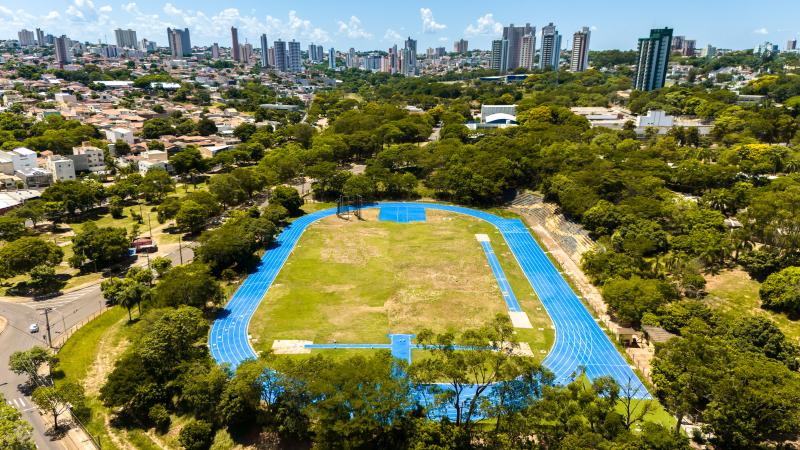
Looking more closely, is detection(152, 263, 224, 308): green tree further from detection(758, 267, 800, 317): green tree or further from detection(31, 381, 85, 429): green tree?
detection(758, 267, 800, 317): green tree

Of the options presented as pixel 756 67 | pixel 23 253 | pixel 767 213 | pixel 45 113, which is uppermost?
pixel 756 67

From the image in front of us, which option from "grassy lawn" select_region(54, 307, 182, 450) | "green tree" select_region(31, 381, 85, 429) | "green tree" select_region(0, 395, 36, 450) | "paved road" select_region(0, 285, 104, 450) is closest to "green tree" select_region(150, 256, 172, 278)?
"grassy lawn" select_region(54, 307, 182, 450)

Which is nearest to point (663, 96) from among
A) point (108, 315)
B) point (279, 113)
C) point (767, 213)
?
point (767, 213)

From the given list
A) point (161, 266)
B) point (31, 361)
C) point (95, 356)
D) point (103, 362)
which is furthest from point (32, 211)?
point (31, 361)

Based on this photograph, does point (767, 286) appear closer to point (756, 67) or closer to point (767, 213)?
point (767, 213)

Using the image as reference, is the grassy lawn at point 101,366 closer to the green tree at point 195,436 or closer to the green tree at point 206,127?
the green tree at point 195,436
